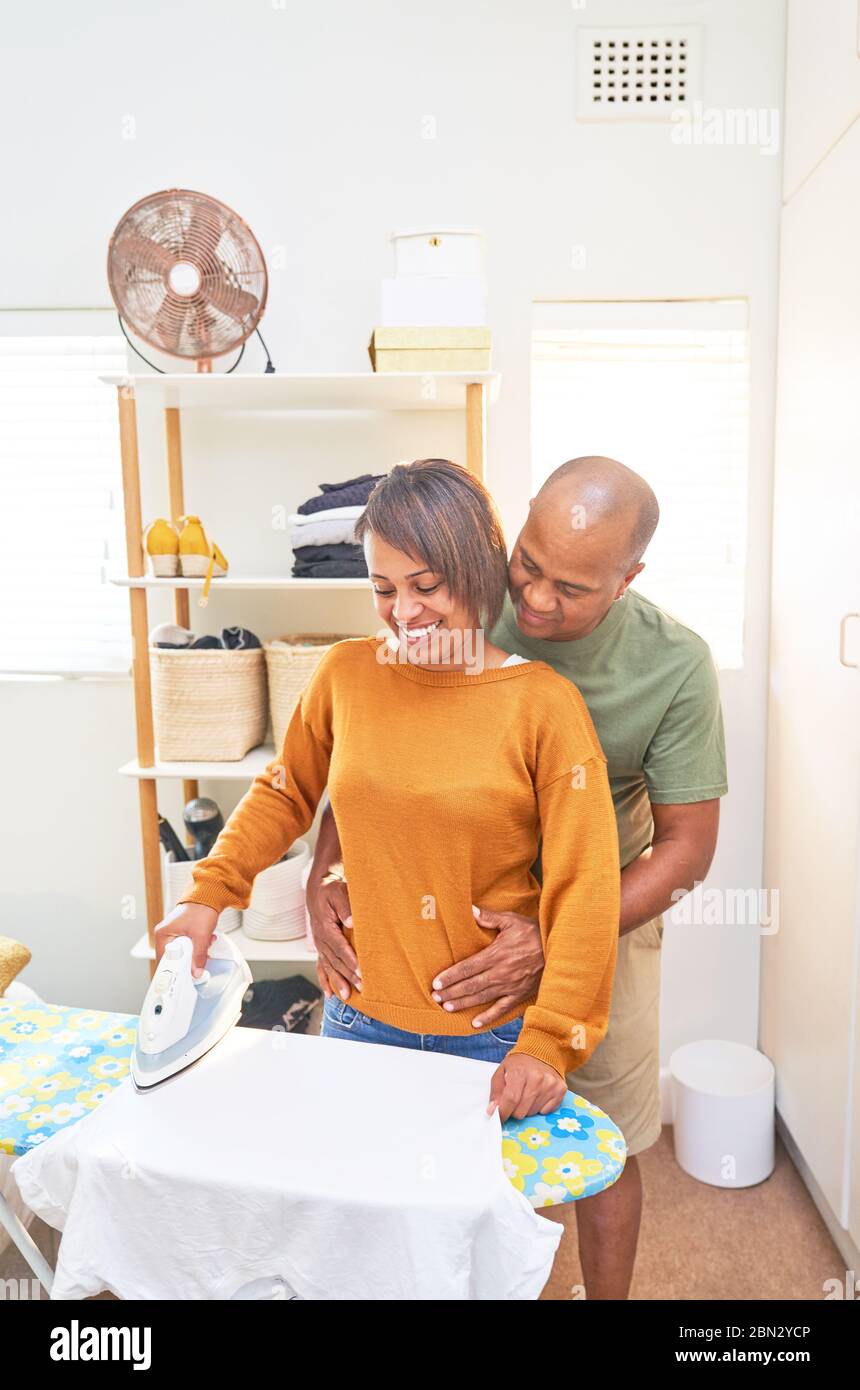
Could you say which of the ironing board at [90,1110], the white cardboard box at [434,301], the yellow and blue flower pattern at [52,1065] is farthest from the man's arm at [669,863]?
the white cardboard box at [434,301]

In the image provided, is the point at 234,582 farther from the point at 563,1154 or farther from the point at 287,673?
the point at 563,1154

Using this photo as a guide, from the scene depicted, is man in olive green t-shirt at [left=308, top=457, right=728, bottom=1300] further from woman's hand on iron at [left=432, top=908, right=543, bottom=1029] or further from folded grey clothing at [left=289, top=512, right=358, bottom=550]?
folded grey clothing at [left=289, top=512, right=358, bottom=550]

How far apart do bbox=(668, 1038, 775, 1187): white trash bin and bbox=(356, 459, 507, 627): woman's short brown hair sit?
59.7 inches

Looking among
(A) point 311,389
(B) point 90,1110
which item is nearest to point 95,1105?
(B) point 90,1110

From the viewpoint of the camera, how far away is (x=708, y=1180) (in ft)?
7.24

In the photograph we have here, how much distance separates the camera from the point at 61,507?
2408mm

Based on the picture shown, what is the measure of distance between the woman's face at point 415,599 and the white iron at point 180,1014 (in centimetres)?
48

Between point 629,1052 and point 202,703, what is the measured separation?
112 cm

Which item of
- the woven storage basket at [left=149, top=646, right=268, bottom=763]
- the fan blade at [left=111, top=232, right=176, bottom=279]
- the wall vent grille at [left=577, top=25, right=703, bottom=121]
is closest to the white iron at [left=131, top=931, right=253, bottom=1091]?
the woven storage basket at [left=149, top=646, right=268, bottom=763]

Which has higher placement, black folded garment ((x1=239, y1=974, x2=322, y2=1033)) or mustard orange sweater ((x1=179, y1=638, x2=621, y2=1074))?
mustard orange sweater ((x1=179, y1=638, x2=621, y2=1074))

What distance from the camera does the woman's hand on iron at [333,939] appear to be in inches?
52.1

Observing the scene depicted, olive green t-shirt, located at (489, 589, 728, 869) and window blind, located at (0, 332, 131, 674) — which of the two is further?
window blind, located at (0, 332, 131, 674)

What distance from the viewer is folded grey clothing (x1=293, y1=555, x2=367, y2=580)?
78.9 inches
